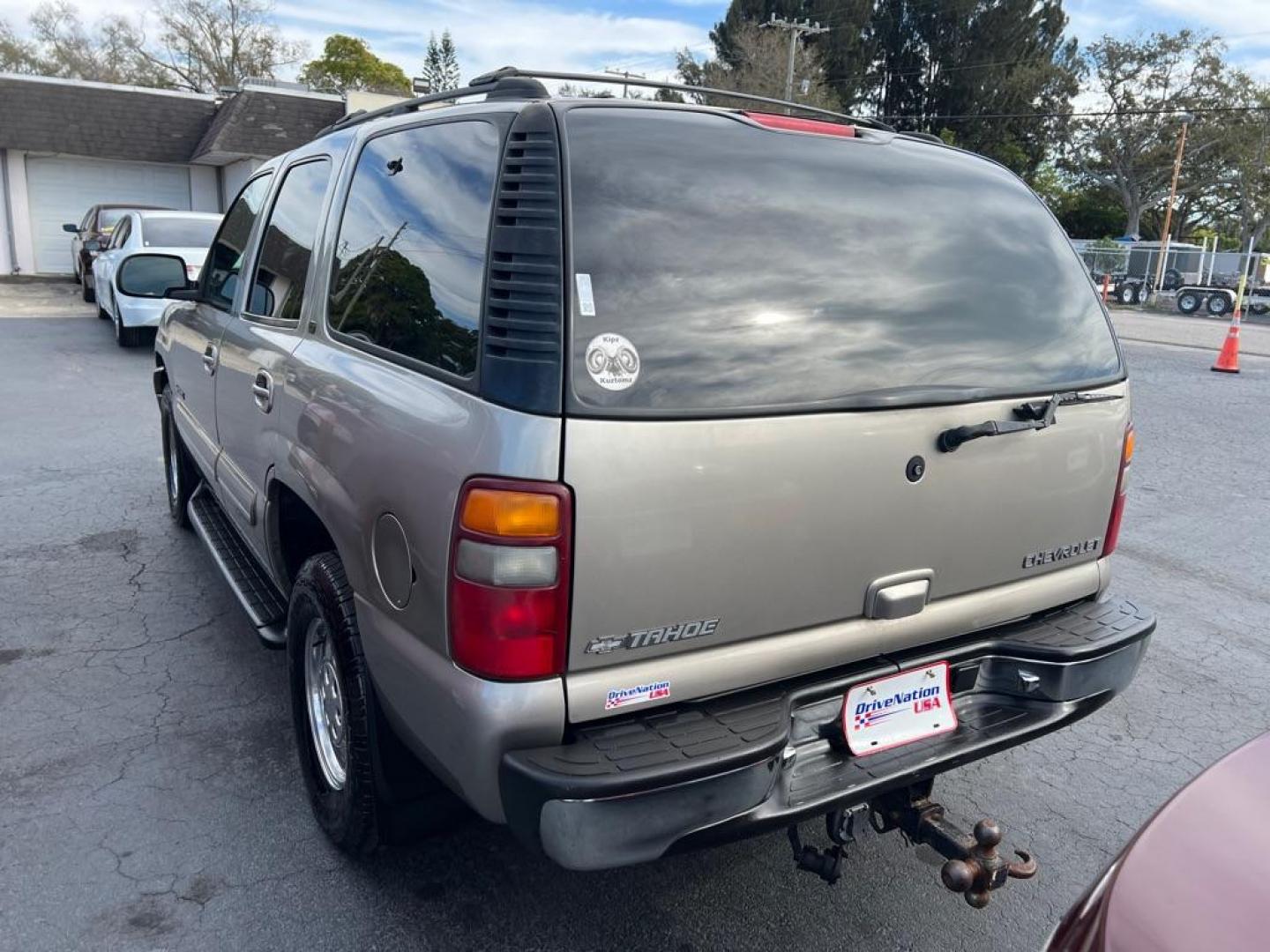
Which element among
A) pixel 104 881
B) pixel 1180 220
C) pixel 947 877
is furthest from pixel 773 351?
pixel 1180 220

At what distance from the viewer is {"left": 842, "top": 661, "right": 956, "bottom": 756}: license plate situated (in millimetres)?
2410

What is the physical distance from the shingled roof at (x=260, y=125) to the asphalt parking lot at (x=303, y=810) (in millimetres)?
20275

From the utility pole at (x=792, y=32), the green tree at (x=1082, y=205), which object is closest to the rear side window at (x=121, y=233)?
the utility pole at (x=792, y=32)

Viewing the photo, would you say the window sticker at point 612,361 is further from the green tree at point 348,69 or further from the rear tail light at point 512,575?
the green tree at point 348,69

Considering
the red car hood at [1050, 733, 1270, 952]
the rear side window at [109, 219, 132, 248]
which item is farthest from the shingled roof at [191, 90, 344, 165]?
the red car hood at [1050, 733, 1270, 952]

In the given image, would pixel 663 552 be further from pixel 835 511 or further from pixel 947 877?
pixel 947 877

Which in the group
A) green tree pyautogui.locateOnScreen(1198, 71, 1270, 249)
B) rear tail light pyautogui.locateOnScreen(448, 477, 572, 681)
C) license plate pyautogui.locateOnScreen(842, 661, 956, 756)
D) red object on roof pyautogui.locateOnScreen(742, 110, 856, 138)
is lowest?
license plate pyautogui.locateOnScreen(842, 661, 956, 756)

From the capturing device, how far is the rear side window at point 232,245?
413 centimetres

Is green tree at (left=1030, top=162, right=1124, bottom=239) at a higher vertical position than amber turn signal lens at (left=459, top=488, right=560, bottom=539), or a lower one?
higher

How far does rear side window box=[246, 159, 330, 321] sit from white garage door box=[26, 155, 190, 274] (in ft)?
82.3

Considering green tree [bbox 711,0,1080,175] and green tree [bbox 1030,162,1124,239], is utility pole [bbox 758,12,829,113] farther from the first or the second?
green tree [bbox 1030,162,1124,239]

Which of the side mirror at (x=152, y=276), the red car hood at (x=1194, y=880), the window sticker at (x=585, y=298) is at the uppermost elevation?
the window sticker at (x=585, y=298)

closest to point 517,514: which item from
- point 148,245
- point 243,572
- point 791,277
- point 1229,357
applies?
point 791,277

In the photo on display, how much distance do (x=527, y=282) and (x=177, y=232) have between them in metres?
12.8
